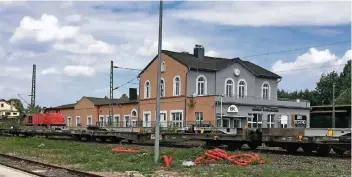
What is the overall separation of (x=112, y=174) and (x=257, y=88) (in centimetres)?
4427

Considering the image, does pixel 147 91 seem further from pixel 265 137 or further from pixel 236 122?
pixel 265 137

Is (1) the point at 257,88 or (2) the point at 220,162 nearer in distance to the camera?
(2) the point at 220,162

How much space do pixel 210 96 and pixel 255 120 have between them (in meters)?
6.87

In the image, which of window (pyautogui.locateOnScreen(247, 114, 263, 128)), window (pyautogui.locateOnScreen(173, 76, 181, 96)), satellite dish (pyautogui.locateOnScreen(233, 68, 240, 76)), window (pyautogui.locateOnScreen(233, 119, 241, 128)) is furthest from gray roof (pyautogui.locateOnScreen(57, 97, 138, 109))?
window (pyautogui.locateOnScreen(247, 114, 263, 128))

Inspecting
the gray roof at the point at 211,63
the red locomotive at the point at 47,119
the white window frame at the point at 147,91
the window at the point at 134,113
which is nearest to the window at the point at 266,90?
the gray roof at the point at 211,63

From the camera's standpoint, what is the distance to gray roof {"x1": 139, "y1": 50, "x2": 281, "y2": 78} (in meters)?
54.3

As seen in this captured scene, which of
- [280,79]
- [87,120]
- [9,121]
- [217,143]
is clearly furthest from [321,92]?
[217,143]

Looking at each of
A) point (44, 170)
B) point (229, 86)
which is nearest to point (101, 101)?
point (229, 86)

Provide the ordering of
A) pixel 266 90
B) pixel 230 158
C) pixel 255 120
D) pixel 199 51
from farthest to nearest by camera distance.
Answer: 1. pixel 266 90
2. pixel 199 51
3. pixel 255 120
4. pixel 230 158

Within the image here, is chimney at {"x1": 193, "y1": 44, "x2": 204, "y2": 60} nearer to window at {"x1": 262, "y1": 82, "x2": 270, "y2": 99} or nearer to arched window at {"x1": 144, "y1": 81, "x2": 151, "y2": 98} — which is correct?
arched window at {"x1": 144, "y1": 81, "x2": 151, "y2": 98}

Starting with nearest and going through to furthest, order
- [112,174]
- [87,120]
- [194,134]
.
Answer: [112,174] < [194,134] < [87,120]

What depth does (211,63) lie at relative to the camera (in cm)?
5716

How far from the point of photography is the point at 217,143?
28672 millimetres

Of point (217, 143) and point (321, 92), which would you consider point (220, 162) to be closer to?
point (217, 143)
